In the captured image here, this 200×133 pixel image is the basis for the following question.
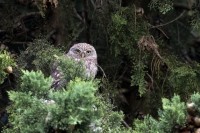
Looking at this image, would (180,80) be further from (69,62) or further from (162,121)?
(162,121)

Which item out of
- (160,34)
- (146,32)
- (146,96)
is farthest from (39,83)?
(160,34)

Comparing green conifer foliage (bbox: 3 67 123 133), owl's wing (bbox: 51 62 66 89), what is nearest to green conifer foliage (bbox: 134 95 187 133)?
green conifer foliage (bbox: 3 67 123 133)

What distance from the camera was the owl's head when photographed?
9.06ft

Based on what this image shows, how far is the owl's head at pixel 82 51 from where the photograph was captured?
2.76m

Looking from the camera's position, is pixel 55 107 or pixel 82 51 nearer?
pixel 55 107

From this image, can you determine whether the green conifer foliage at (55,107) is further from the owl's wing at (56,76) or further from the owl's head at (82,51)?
the owl's head at (82,51)

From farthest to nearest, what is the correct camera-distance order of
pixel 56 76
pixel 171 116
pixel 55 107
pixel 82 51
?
pixel 82 51 < pixel 56 76 < pixel 171 116 < pixel 55 107

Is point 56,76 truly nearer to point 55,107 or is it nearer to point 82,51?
point 82,51

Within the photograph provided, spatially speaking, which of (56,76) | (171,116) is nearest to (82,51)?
(56,76)

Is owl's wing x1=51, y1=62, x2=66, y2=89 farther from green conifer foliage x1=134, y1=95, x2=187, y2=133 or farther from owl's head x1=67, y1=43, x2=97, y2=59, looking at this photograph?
green conifer foliage x1=134, y1=95, x2=187, y2=133

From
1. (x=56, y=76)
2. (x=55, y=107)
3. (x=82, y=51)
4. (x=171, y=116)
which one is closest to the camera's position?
(x=55, y=107)

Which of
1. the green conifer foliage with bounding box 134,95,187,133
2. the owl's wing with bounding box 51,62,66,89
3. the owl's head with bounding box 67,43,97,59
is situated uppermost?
the green conifer foliage with bounding box 134,95,187,133

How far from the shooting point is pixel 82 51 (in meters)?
2.76

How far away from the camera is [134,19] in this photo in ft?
8.83
